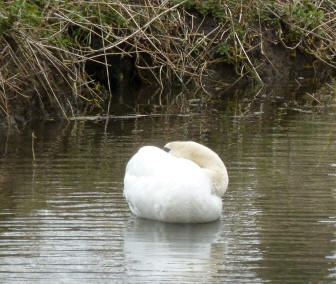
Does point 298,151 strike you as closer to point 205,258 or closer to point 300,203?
point 300,203

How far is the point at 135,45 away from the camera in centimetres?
1245

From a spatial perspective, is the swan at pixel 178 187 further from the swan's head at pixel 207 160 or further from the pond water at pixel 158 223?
the pond water at pixel 158 223

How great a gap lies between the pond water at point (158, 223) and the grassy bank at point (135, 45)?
115 centimetres

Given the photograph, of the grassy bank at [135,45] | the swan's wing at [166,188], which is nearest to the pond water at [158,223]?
the swan's wing at [166,188]

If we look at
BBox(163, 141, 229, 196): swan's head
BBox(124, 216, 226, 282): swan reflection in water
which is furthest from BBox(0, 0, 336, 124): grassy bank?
BBox(124, 216, 226, 282): swan reflection in water

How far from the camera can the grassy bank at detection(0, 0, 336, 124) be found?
11.2 metres

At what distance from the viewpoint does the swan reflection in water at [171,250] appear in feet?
19.0

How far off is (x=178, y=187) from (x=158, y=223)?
1.31 ft

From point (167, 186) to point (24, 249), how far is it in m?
1.03

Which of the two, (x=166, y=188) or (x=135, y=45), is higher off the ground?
(x=135, y=45)

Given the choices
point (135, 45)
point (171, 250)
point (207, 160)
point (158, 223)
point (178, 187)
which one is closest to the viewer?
point (171, 250)

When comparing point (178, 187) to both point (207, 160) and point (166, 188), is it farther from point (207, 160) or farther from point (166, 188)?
point (207, 160)

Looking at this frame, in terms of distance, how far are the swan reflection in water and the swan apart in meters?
0.09

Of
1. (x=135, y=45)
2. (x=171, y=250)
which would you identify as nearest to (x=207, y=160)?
(x=171, y=250)
